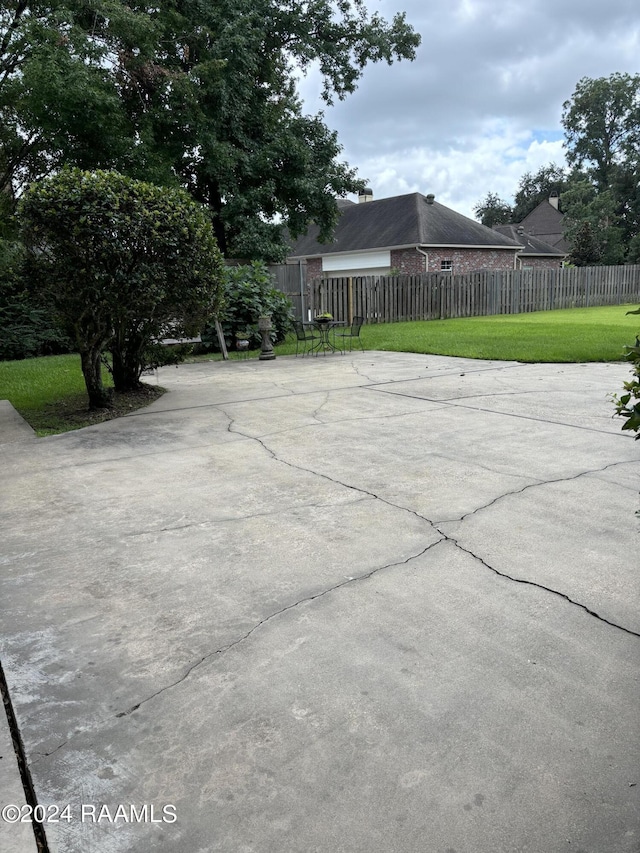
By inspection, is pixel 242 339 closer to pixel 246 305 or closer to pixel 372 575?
pixel 246 305

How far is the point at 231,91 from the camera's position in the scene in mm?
18359

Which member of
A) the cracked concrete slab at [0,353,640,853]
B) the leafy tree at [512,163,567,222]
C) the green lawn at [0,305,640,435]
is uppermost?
the leafy tree at [512,163,567,222]

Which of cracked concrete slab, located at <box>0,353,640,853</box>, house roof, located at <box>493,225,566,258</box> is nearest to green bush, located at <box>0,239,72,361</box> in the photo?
cracked concrete slab, located at <box>0,353,640,853</box>

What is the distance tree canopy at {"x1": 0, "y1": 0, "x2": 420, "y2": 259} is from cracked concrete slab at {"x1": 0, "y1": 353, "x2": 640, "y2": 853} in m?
13.6

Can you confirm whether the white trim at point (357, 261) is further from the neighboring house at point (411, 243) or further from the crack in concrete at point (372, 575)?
the crack in concrete at point (372, 575)

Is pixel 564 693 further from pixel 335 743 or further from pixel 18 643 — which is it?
pixel 18 643

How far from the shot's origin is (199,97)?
1742 centimetres

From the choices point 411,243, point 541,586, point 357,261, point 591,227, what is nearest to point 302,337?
point 541,586

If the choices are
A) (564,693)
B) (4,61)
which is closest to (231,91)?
(4,61)

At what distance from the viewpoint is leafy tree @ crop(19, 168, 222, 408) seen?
6.46m

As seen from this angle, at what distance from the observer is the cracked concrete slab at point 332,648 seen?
1.69 meters

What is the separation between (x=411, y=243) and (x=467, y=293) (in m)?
8.63

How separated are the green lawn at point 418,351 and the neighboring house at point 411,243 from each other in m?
14.1

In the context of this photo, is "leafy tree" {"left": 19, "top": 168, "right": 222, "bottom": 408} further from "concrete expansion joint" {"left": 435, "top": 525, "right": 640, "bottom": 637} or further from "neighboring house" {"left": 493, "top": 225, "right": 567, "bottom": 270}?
"neighboring house" {"left": 493, "top": 225, "right": 567, "bottom": 270}
